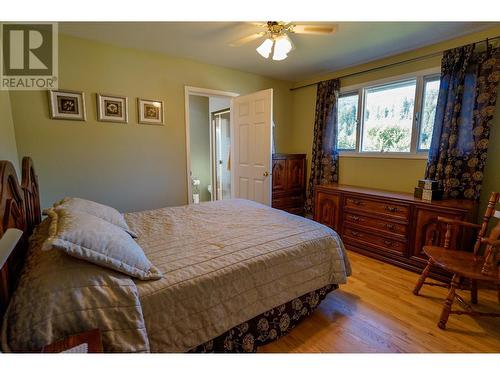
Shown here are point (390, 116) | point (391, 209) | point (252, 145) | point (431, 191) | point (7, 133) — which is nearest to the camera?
point (7, 133)

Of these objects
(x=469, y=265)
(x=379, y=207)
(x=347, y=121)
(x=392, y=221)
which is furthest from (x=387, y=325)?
(x=347, y=121)

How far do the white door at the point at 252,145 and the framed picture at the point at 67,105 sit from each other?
6.39 feet

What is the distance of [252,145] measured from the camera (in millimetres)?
3447

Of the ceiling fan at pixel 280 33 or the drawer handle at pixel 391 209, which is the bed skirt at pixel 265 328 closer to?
the drawer handle at pixel 391 209

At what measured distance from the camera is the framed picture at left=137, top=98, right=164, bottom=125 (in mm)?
2873

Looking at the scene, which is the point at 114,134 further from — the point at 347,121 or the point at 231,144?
the point at 347,121

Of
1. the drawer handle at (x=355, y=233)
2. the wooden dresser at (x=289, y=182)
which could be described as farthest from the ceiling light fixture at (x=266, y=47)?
the drawer handle at (x=355, y=233)

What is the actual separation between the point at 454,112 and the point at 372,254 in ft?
5.69

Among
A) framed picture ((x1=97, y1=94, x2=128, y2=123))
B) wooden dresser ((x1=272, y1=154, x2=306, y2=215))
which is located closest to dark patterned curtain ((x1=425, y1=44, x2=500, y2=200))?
wooden dresser ((x1=272, y1=154, x2=306, y2=215))

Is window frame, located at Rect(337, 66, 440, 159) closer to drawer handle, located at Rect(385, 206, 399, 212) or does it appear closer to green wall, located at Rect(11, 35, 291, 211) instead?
drawer handle, located at Rect(385, 206, 399, 212)

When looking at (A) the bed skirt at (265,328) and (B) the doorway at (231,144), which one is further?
(B) the doorway at (231,144)

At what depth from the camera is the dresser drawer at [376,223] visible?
2518 mm

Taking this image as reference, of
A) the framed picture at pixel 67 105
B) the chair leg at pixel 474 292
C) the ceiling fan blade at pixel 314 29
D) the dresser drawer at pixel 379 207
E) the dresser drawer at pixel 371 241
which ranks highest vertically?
the ceiling fan blade at pixel 314 29

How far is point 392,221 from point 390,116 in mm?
1444
